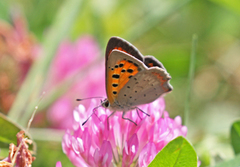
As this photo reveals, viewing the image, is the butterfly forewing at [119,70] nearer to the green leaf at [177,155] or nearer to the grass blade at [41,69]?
the green leaf at [177,155]

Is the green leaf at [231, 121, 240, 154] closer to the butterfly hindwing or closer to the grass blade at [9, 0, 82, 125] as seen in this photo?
the butterfly hindwing

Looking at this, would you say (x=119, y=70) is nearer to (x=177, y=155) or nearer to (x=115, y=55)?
(x=115, y=55)

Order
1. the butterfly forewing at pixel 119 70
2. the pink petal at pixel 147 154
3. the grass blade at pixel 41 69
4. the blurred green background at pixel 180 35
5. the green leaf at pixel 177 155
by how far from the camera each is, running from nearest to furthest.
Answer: the green leaf at pixel 177 155
the pink petal at pixel 147 154
the butterfly forewing at pixel 119 70
the grass blade at pixel 41 69
the blurred green background at pixel 180 35

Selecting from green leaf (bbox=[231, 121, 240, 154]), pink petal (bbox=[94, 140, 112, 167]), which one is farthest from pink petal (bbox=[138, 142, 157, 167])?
green leaf (bbox=[231, 121, 240, 154])

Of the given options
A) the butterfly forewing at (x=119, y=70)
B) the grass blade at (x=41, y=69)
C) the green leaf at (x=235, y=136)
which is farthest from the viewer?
the grass blade at (x=41, y=69)

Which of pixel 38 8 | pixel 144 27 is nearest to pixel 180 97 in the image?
pixel 144 27

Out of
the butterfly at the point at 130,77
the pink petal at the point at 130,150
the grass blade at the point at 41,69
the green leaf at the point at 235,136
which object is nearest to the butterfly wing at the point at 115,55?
the butterfly at the point at 130,77

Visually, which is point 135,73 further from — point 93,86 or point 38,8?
point 38,8

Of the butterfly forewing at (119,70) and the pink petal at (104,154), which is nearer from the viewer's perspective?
→ the pink petal at (104,154)

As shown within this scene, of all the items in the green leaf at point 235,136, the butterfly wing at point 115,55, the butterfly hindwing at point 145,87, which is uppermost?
the butterfly wing at point 115,55
